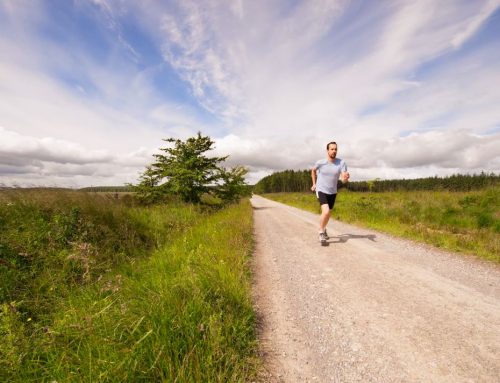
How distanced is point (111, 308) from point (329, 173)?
17.7 feet

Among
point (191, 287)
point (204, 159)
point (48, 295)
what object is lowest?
point (48, 295)

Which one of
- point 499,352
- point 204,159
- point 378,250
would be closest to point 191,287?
point 499,352

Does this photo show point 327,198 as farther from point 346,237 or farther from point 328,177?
point 346,237

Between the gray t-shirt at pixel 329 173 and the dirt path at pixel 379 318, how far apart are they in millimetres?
1963

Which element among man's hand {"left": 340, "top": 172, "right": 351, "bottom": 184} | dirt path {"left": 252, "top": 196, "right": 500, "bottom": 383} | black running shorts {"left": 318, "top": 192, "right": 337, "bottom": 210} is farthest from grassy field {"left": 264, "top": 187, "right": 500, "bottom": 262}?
man's hand {"left": 340, "top": 172, "right": 351, "bottom": 184}

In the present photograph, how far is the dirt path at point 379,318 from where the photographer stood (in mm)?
2018

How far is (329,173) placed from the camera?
633cm

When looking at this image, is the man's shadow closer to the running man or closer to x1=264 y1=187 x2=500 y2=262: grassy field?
the running man

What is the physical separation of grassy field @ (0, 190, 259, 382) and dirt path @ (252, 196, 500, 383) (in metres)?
0.41

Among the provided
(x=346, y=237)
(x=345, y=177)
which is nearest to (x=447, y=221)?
(x=346, y=237)

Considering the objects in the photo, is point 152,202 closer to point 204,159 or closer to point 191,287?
point 204,159

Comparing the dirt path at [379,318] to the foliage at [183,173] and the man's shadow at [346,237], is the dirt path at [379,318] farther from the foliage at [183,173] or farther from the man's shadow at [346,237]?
the foliage at [183,173]

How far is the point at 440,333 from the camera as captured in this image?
2.42m

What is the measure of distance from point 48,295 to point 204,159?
10088mm
